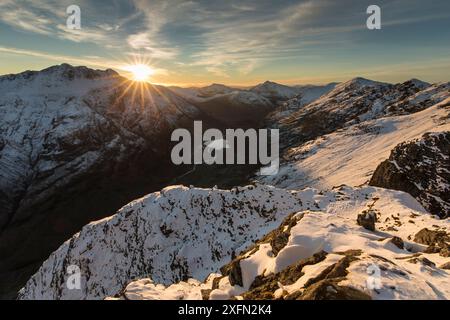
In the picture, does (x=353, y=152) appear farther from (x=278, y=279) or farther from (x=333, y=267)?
(x=333, y=267)

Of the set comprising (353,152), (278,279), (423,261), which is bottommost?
(278,279)

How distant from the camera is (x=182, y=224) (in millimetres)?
46969

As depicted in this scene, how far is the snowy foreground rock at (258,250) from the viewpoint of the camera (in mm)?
14180

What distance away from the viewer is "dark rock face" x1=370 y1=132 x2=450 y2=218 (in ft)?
151

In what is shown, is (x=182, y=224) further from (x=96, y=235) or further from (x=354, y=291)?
(x=354, y=291)

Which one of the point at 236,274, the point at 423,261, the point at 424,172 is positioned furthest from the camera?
the point at 424,172

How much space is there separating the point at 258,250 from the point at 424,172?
39.1m

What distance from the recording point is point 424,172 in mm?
50250

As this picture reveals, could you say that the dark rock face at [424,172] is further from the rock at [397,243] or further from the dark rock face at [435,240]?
the rock at [397,243]

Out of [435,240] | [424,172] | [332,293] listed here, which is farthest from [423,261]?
[424,172]

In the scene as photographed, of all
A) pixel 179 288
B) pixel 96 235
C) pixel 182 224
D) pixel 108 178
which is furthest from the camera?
pixel 108 178
